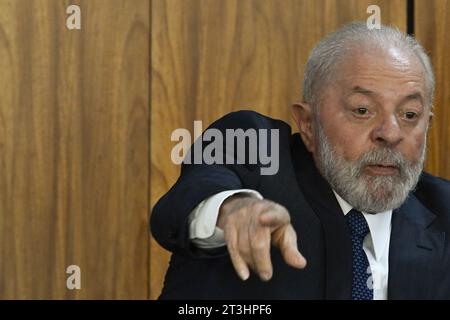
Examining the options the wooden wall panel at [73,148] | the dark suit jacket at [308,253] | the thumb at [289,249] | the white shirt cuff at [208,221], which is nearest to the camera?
the thumb at [289,249]

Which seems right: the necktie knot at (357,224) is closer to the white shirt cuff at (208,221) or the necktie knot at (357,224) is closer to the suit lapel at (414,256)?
the suit lapel at (414,256)

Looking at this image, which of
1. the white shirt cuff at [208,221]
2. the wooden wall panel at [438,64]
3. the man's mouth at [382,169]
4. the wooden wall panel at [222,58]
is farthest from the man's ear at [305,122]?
the wooden wall panel at [438,64]

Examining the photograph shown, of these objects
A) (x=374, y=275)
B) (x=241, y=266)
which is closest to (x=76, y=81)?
(x=374, y=275)

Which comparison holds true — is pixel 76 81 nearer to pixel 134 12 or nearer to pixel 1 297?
pixel 134 12

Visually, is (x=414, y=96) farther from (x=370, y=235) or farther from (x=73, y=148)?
(x=73, y=148)

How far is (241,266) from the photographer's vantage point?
84 centimetres

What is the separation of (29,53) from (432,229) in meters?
0.99

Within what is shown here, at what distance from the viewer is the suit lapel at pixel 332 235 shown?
1.14 m

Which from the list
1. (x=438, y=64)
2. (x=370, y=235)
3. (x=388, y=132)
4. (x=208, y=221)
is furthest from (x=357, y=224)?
(x=438, y=64)

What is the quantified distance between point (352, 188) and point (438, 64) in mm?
900

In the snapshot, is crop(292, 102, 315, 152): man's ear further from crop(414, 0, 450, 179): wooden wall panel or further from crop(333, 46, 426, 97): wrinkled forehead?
crop(414, 0, 450, 179): wooden wall panel

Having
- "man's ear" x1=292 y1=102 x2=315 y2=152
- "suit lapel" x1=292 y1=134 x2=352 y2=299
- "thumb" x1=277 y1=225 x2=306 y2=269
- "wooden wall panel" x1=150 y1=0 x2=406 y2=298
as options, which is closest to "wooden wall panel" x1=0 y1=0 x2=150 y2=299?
"wooden wall panel" x1=150 y1=0 x2=406 y2=298

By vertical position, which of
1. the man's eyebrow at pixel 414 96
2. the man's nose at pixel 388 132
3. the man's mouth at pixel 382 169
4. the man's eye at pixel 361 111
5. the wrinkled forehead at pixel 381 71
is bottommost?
the man's mouth at pixel 382 169

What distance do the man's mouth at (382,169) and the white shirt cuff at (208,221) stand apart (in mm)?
248
